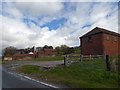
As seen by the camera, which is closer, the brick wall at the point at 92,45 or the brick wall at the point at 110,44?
the brick wall at the point at 92,45

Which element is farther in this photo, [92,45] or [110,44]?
[110,44]

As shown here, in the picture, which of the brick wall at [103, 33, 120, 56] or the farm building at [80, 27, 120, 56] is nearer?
the farm building at [80, 27, 120, 56]

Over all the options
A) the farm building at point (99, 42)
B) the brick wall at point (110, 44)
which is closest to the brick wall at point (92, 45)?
the farm building at point (99, 42)

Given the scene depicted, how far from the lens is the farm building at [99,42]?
47250 millimetres

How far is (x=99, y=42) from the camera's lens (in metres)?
47.4

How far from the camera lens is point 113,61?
51.0ft

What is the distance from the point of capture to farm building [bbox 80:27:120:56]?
1860 inches

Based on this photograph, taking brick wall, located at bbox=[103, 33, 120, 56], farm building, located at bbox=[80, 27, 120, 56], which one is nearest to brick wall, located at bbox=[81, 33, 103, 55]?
farm building, located at bbox=[80, 27, 120, 56]

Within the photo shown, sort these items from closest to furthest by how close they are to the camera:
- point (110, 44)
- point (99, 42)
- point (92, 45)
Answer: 1. point (99, 42)
2. point (92, 45)
3. point (110, 44)

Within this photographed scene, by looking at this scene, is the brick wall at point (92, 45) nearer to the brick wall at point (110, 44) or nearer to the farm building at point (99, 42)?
the farm building at point (99, 42)

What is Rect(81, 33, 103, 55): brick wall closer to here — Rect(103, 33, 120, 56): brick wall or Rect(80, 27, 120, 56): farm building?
Rect(80, 27, 120, 56): farm building

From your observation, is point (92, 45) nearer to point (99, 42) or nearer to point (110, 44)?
point (99, 42)

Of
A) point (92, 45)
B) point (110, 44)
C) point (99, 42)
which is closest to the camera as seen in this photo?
point (99, 42)

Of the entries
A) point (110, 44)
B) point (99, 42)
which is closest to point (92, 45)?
point (99, 42)
